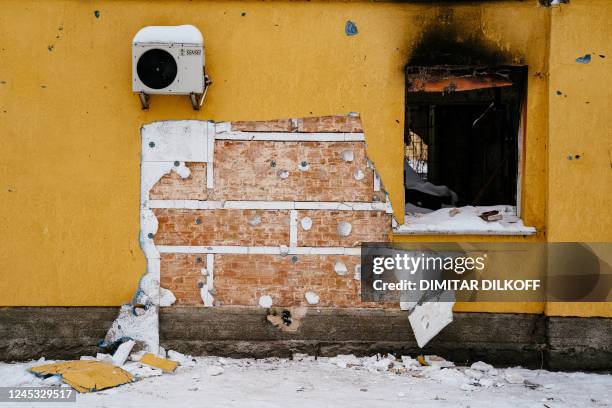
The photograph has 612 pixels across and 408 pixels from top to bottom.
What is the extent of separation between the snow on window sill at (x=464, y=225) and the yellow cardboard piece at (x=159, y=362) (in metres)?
2.40

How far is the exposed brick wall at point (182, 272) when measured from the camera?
16.2 feet

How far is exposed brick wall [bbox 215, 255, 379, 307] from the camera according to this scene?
494cm

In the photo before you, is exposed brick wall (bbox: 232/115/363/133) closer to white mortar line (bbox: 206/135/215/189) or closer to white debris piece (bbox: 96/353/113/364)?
white mortar line (bbox: 206/135/215/189)

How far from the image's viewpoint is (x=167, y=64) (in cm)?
463

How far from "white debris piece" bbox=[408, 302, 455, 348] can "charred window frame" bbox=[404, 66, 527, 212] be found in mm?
1239

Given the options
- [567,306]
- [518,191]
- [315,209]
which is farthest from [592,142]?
[315,209]

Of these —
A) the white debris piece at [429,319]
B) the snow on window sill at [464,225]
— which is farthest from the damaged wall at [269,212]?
the white debris piece at [429,319]

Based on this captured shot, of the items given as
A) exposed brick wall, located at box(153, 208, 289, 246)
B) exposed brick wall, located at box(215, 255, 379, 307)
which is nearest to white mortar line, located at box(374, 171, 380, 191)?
exposed brick wall, located at box(215, 255, 379, 307)

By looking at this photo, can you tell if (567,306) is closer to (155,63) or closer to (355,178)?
(355,178)

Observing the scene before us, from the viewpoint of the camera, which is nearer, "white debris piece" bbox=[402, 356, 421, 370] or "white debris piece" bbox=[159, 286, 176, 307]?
"white debris piece" bbox=[402, 356, 421, 370]

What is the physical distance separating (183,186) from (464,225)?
8.96 feet

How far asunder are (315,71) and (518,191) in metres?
2.32

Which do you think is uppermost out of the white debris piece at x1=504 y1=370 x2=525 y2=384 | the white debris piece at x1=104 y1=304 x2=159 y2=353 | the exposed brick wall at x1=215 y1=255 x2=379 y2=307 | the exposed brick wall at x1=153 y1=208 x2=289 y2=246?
the exposed brick wall at x1=153 y1=208 x2=289 y2=246

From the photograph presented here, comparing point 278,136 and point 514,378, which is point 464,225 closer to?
point 514,378
